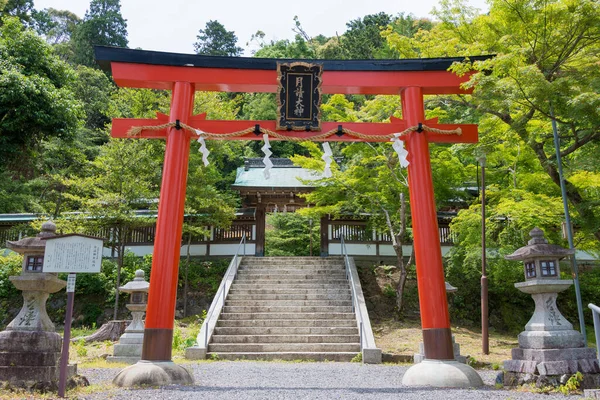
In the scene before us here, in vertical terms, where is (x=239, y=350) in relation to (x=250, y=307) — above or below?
below

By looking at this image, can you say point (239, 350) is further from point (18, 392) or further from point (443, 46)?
point (443, 46)

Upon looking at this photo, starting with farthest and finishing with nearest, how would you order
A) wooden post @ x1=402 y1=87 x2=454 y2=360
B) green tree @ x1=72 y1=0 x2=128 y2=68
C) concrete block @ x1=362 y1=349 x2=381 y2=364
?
green tree @ x1=72 y1=0 x2=128 y2=68, concrete block @ x1=362 y1=349 x2=381 y2=364, wooden post @ x1=402 y1=87 x2=454 y2=360

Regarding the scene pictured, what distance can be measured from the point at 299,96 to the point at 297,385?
13.6 ft

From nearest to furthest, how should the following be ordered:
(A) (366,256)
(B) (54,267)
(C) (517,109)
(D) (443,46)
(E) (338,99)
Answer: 1. (B) (54,267)
2. (C) (517,109)
3. (D) (443,46)
4. (E) (338,99)
5. (A) (366,256)

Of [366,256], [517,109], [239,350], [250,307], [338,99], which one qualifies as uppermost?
[338,99]

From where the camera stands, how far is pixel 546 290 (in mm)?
6301

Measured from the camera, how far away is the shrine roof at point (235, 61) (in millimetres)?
7066

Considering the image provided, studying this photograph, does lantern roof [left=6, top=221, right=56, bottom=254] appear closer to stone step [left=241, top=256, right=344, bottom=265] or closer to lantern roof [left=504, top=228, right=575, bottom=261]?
lantern roof [left=504, top=228, right=575, bottom=261]

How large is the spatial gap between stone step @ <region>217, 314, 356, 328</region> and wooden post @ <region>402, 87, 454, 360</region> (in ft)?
17.1

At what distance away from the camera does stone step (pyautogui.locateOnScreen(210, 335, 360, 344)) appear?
35.5ft

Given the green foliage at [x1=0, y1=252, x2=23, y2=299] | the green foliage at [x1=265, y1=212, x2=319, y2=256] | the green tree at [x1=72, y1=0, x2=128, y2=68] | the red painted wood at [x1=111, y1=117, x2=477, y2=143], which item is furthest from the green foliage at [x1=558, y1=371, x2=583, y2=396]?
the green tree at [x1=72, y1=0, x2=128, y2=68]

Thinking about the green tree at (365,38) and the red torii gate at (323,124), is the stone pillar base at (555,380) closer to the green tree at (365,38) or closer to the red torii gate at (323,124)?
the red torii gate at (323,124)

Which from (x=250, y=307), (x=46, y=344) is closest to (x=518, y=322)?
(x=250, y=307)

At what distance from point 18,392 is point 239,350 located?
19.1 ft
